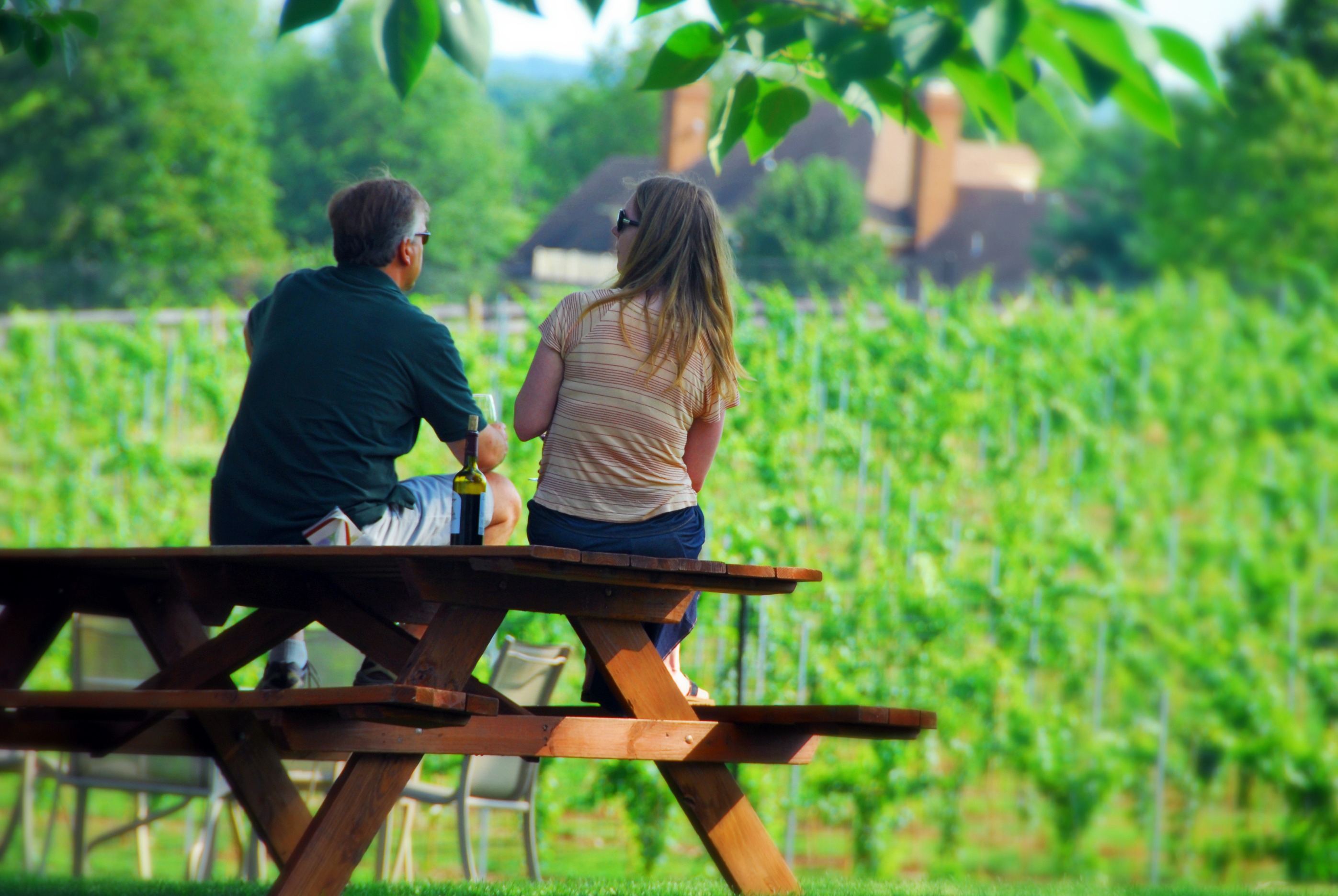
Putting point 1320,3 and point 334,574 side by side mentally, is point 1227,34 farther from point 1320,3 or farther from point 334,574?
point 334,574

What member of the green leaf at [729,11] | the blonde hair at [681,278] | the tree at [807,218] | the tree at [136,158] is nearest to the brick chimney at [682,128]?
the tree at [807,218]

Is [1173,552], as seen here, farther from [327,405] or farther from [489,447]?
[327,405]

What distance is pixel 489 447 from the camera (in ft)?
9.59

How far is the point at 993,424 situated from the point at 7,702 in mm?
6305

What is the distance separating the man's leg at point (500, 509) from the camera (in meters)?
3.16

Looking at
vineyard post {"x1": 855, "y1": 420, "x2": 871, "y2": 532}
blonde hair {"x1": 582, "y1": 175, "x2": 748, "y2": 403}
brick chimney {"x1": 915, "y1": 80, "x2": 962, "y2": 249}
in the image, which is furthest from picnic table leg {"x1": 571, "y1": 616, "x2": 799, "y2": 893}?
brick chimney {"x1": 915, "y1": 80, "x2": 962, "y2": 249}

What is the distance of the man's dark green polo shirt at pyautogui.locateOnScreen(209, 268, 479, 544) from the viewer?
287 cm

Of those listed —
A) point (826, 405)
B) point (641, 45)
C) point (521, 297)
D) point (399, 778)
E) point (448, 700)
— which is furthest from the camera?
point (641, 45)

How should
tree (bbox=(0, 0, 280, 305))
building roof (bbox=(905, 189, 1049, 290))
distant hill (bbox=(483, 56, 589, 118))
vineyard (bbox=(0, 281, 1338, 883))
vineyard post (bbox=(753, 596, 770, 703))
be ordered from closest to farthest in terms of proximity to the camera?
vineyard post (bbox=(753, 596, 770, 703)) < vineyard (bbox=(0, 281, 1338, 883)) < tree (bbox=(0, 0, 280, 305)) < building roof (bbox=(905, 189, 1049, 290)) < distant hill (bbox=(483, 56, 589, 118))

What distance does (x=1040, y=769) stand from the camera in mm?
7133

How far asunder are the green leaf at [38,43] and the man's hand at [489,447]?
1.20 meters

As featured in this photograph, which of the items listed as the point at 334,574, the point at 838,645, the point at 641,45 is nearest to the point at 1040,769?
the point at 838,645

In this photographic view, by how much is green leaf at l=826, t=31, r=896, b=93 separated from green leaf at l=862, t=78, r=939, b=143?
357 mm

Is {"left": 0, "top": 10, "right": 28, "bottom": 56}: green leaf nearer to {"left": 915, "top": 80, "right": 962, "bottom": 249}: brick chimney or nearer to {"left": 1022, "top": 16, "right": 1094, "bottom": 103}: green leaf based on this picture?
{"left": 1022, "top": 16, "right": 1094, "bottom": 103}: green leaf
